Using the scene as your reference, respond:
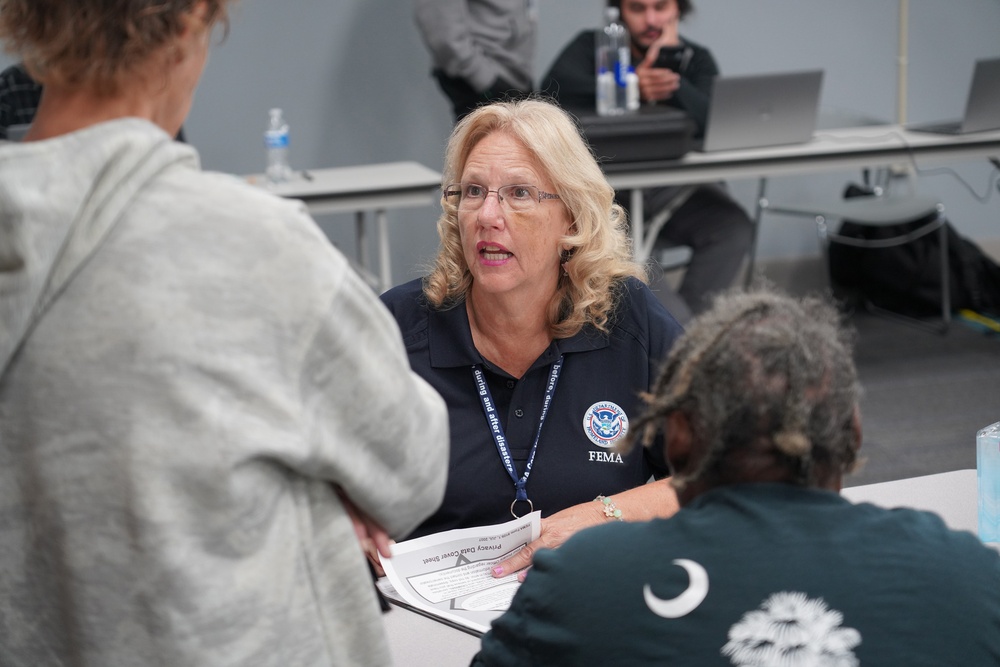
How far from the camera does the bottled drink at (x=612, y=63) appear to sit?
4449 mm

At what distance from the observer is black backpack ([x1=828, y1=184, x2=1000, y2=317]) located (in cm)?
535

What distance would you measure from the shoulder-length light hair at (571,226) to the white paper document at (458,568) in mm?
457

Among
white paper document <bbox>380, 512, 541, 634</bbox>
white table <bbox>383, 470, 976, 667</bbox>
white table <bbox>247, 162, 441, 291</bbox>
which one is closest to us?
white table <bbox>383, 470, 976, 667</bbox>

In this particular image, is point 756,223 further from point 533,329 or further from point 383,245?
point 533,329

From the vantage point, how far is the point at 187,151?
93cm

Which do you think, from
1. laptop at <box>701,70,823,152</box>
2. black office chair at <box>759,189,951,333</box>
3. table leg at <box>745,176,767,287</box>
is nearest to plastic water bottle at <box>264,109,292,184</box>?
laptop at <box>701,70,823,152</box>

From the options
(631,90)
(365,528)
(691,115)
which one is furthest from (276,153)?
(365,528)

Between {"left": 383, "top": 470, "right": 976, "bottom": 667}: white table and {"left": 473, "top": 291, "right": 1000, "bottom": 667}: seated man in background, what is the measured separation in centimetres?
35

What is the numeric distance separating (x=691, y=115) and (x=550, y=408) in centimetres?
305

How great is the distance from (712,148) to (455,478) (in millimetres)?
2876

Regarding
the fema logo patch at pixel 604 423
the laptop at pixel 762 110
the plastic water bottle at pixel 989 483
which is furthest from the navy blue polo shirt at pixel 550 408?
the laptop at pixel 762 110

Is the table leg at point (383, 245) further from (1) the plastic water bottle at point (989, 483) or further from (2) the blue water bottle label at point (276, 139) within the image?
(1) the plastic water bottle at point (989, 483)

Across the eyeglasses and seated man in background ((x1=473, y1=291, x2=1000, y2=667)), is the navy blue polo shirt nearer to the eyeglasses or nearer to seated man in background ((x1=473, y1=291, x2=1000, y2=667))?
the eyeglasses

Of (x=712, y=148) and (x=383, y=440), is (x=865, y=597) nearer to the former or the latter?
(x=383, y=440)
